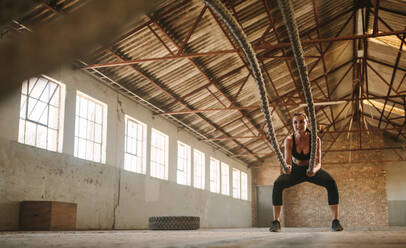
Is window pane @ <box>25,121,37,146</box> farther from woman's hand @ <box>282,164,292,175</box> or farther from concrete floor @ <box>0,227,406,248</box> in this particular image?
woman's hand @ <box>282,164,292,175</box>

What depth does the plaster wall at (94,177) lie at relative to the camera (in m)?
8.95

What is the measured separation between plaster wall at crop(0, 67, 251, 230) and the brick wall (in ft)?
35.0

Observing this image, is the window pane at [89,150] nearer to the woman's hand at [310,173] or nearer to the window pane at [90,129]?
the window pane at [90,129]

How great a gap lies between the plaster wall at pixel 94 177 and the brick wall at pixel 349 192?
10.7 meters

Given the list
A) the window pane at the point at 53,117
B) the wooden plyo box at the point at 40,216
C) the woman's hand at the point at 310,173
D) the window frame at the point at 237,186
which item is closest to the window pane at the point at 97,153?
the window pane at the point at 53,117

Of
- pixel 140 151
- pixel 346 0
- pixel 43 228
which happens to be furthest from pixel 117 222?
pixel 346 0

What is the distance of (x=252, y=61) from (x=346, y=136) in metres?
26.1

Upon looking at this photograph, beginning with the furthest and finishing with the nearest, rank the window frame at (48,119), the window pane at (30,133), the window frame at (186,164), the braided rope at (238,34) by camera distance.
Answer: the window frame at (186,164)
the window pane at (30,133)
the window frame at (48,119)
the braided rope at (238,34)

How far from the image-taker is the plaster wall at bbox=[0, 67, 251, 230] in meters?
8.95

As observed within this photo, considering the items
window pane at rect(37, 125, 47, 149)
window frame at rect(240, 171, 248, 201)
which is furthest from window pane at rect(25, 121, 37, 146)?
window frame at rect(240, 171, 248, 201)

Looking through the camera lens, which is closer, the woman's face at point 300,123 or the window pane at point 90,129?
the woman's face at point 300,123

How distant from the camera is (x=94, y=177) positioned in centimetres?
1184

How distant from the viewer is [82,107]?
1178 cm

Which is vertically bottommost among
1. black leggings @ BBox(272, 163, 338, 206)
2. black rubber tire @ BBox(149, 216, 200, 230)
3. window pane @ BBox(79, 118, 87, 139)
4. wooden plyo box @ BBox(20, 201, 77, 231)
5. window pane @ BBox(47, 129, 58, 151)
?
black rubber tire @ BBox(149, 216, 200, 230)
